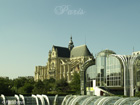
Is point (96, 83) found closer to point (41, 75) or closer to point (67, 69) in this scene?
point (67, 69)

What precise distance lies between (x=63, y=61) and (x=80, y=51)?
38.2 ft

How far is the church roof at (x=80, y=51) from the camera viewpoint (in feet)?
479

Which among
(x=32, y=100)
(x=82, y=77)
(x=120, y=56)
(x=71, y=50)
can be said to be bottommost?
(x=32, y=100)

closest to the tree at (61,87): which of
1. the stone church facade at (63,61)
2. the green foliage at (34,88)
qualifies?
the green foliage at (34,88)

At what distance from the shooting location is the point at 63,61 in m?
152

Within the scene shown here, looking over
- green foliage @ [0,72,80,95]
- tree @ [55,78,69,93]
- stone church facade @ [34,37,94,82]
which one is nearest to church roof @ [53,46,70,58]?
stone church facade @ [34,37,94,82]

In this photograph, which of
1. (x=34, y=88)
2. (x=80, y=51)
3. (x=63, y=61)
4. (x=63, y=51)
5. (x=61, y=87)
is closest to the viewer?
(x=34, y=88)

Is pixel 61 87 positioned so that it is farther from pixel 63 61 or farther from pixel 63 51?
pixel 63 51

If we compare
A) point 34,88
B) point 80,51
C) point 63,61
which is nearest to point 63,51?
point 63,61

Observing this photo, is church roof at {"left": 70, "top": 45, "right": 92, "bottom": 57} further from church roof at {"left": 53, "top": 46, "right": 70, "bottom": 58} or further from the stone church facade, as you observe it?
church roof at {"left": 53, "top": 46, "right": 70, "bottom": 58}

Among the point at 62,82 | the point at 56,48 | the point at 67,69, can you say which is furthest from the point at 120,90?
the point at 56,48

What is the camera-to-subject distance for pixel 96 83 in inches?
2667

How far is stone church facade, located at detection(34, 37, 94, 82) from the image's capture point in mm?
143625

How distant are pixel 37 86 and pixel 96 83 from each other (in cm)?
2579
